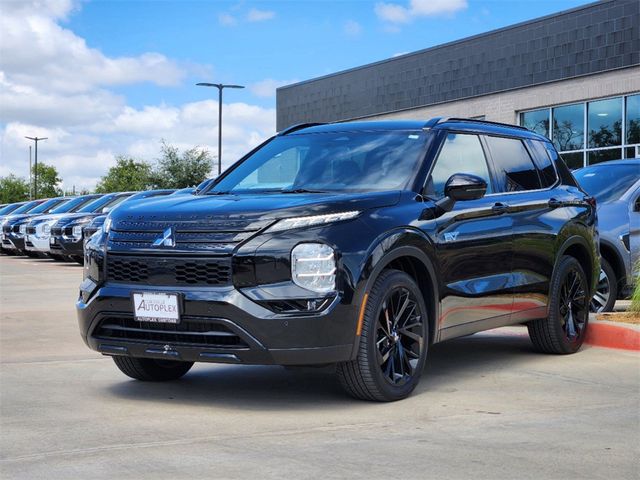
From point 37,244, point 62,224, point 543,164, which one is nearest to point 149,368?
point 543,164

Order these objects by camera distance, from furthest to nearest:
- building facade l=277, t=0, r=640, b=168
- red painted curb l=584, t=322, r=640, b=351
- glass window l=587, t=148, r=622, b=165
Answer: glass window l=587, t=148, r=622, b=165, building facade l=277, t=0, r=640, b=168, red painted curb l=584, t=322, r=640, b=351

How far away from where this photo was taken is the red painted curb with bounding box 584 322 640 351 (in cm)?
873

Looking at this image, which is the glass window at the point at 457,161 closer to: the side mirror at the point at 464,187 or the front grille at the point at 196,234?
the side mirror at the point at 464,187

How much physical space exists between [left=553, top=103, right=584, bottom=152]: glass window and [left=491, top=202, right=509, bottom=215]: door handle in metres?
22.5

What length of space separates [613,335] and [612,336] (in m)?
0.01

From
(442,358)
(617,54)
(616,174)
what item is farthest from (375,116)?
(442,358)

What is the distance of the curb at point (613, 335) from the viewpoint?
8.74m

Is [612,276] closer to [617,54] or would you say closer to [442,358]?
[442,358]

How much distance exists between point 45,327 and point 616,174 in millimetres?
6473

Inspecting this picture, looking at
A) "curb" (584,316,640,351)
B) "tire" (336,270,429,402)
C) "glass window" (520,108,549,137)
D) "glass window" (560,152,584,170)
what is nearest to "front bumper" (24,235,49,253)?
"glass window" (560,152,584,170)

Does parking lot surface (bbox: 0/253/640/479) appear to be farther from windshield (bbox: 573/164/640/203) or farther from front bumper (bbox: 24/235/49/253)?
front bumper (bbox: 24/235/49/253)

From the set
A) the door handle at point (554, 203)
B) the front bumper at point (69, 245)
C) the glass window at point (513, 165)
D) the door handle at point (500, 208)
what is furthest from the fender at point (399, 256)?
the front bumper at point (69, 245)

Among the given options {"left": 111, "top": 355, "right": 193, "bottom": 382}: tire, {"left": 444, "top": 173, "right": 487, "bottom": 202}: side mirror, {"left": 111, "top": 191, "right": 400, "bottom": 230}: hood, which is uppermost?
{"left": 444, "top": 173, "right": 487, "bottom": 202}: side mirror

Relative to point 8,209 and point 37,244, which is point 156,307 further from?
point 8,209
